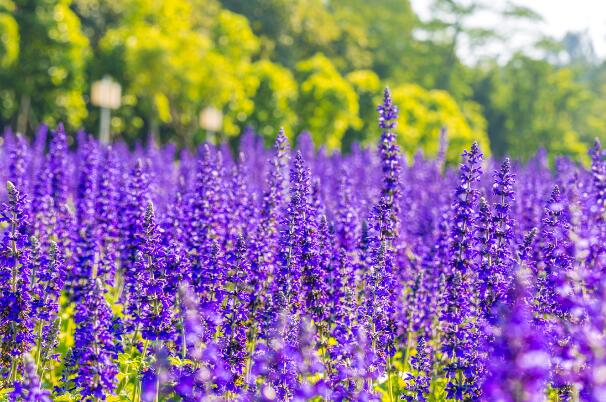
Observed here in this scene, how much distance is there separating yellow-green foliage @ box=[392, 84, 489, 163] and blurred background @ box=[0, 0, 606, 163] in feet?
0.29

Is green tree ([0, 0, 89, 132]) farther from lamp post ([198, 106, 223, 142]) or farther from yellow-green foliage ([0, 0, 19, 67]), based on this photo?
lamp post ([198, 106, 223, 142])

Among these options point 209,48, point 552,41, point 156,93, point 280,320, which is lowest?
point 280,320

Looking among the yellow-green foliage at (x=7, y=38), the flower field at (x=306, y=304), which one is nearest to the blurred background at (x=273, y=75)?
the yellow-green foliage at (x=7, y=38)

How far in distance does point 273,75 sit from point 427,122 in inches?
359

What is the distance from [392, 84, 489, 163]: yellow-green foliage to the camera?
1464 inches

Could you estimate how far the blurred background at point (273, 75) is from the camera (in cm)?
3375

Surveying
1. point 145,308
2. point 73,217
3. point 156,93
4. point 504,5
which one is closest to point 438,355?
point 145,308

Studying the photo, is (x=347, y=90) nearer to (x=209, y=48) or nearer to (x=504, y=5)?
(x=209, y=48)

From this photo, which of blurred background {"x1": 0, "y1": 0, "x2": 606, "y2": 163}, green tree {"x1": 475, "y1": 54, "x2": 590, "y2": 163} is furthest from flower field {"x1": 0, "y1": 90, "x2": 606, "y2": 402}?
green tree {"x1": 475, "y1": 54, "x2": 590, "y2": 163}

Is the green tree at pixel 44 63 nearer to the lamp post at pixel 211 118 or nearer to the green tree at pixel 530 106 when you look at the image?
the lamp post at pixel 211 118

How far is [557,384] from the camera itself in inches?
217

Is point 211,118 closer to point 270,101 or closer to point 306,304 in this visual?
point 270,101

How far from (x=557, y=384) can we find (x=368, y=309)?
164 cm

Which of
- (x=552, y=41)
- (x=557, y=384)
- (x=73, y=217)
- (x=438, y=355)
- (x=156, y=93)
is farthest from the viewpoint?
(x=552, y=41)
